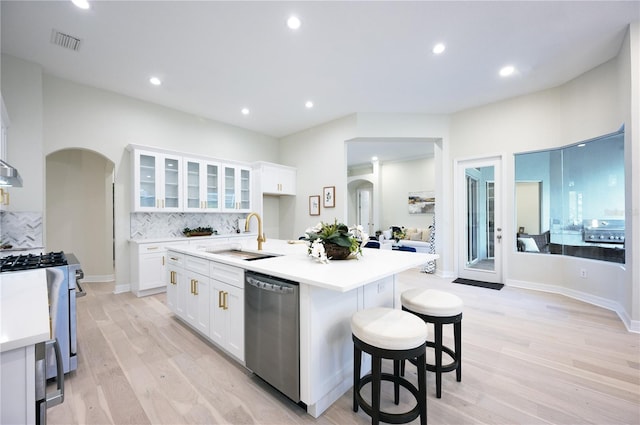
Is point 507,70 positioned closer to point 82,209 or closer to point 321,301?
point 321,301

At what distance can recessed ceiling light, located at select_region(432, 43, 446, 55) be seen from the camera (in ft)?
9.88

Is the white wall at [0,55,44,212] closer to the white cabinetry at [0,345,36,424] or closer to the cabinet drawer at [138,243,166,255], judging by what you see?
the cabinet drawer at [138,243,166,255]

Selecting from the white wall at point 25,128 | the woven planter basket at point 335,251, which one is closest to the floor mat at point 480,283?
the woven planter basket at point 335,251

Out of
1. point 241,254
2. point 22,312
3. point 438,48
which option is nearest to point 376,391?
point 22,312

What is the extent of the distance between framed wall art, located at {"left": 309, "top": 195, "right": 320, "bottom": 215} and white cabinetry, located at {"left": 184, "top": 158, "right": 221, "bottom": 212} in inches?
74.0

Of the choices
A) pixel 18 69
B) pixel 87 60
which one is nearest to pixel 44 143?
pixel 18 69

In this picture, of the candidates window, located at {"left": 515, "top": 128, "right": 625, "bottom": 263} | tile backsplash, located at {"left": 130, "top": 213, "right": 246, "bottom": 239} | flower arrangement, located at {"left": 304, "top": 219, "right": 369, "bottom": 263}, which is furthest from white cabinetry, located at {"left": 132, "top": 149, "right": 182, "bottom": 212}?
window, located at {"left": 515, "top": 128, "right": 625, "bottom": 263}

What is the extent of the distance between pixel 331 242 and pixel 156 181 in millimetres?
3562

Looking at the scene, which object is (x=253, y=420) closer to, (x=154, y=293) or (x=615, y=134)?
(x=154, y=293)

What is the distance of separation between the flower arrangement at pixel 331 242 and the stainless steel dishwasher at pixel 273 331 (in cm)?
39

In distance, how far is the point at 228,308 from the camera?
216 cm

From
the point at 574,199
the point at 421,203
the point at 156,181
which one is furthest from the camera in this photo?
the point at 421,203

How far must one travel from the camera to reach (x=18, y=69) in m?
3.26

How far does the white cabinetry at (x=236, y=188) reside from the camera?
5215 mm
